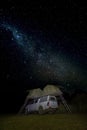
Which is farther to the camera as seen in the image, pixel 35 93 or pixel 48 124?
pixel 35 93

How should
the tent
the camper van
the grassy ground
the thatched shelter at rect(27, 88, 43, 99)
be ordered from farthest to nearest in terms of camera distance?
the thatched shelter at rect(27, 88, 43, 99)
the tent
the camper van
the grassy ground

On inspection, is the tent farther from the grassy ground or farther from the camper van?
the grassy ground

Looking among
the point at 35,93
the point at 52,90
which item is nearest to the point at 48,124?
the point at 52,90

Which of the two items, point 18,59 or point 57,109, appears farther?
point 18,59

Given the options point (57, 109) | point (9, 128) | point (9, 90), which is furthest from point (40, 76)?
point (9, 128)

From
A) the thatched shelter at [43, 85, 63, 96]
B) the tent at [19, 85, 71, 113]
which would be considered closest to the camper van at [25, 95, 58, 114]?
the tent at [19, 85, 71, 113]

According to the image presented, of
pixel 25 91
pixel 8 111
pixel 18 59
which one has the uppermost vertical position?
pixel 18 59

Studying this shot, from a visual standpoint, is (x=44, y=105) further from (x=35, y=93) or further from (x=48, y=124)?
(x=48, y=124)

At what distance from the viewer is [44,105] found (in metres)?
22.2

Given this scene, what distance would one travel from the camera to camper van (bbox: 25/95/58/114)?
21.9 meters

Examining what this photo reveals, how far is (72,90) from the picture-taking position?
28.1 m

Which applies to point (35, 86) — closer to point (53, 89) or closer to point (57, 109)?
point (53, 89)

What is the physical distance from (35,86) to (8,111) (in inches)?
176

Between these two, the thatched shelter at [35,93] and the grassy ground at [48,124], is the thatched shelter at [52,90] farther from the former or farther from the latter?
the grassy ground at [48,124]
